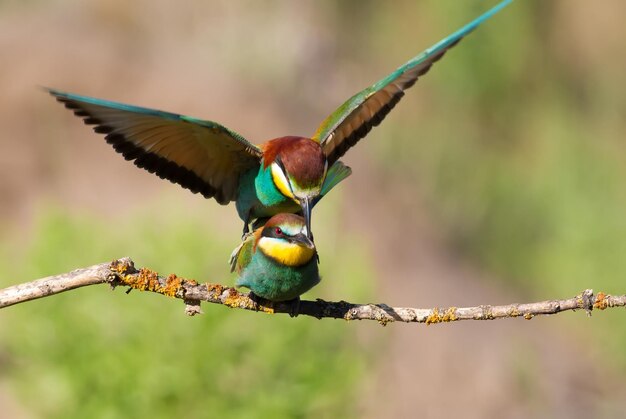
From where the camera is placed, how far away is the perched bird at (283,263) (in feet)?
8.07

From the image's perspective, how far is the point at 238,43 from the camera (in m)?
8.99

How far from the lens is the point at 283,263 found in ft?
8.09

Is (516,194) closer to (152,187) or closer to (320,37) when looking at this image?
(320,37)

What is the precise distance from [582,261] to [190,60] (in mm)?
3462

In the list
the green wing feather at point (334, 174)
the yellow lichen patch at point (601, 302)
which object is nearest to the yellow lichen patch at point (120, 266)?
the green wing feather at point (334, 174)

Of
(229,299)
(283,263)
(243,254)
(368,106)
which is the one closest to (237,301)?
(229,299)

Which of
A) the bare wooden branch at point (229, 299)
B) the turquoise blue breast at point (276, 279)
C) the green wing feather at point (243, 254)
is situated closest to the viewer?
the bare wooden branch at point (229, 299)

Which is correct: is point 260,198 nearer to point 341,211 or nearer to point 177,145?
point 177,145

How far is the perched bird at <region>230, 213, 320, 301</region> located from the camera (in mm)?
2461

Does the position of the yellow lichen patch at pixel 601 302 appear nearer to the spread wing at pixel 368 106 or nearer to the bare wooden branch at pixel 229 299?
the bare wooden branch at pixel 229 299

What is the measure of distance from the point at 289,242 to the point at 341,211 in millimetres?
3392

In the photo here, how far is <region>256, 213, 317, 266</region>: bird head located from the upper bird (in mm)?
27

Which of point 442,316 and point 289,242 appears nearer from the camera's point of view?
point 442,316

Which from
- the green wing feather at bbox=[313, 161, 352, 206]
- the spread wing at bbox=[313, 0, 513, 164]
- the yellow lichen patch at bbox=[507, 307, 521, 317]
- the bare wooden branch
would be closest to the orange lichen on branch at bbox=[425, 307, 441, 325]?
the bare wooden branch
